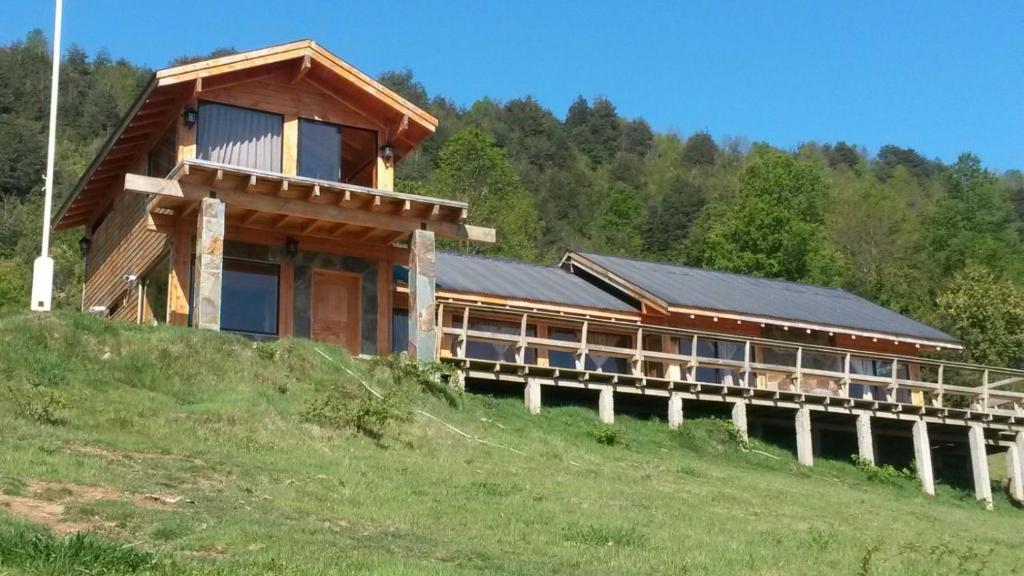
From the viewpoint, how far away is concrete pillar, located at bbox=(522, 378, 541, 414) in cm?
2644

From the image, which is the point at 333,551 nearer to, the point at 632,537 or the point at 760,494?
the point at 632,537

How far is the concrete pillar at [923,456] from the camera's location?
3000 cm

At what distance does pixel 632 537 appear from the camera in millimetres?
13883

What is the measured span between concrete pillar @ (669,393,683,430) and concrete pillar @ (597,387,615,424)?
1536 millimetres

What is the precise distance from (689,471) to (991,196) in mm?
65424

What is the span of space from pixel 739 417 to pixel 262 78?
44.5 feet

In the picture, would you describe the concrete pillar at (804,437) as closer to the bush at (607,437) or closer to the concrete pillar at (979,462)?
the concrete pillar at (979,462)

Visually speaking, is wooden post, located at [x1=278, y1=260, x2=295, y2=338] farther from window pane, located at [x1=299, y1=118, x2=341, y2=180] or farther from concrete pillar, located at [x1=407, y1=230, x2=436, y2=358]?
concrete pillar, located at [x1=407, y1=230, x2=436, y2=358]

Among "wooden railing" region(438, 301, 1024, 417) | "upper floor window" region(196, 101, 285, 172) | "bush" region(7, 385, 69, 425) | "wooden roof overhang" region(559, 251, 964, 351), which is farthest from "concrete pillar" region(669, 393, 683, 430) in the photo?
"bush" region(7, 385, 69, 425)

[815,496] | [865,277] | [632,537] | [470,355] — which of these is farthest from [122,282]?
[865,277]

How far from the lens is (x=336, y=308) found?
27.1 meters

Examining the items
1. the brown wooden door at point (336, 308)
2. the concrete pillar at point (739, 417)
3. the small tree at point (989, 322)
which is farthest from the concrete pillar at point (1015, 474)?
the small tree at point (989, 322)

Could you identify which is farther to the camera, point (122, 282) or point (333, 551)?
point (122, 282)

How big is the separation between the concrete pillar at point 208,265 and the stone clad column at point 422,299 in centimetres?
418
